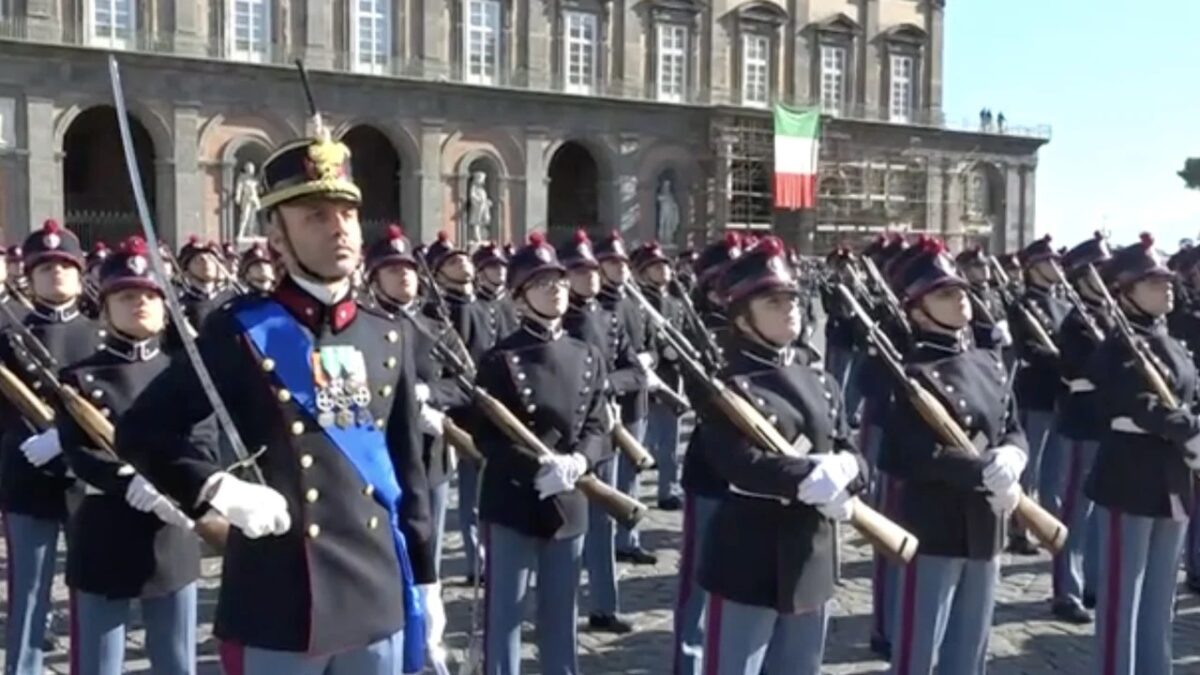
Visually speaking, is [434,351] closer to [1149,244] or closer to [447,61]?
[1149,244]

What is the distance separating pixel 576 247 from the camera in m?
8.02

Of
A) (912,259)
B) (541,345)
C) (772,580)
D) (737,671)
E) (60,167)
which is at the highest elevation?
(60,167)

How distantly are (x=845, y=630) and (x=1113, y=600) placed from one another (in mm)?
1814

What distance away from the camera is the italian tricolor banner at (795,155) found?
41344 millimetres

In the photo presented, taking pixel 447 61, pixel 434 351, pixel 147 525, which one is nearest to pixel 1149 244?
pixel 434 351

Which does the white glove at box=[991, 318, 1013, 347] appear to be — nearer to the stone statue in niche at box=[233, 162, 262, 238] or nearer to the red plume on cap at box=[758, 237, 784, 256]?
the red plume on cap at box=[758, 237, 784, 256]

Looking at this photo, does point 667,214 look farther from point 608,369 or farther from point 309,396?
point 309,396

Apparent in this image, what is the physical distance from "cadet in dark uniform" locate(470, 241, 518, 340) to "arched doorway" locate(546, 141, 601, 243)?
3057 cm

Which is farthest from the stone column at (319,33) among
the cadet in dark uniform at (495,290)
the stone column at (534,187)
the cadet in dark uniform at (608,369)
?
the cadet in dark uniform at (608,369)

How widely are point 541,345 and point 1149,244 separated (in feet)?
9.37

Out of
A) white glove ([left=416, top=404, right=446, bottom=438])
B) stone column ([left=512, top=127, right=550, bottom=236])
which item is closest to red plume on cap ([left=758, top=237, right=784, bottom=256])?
white glove ([left=416, top=404, right=446, bottom=438])

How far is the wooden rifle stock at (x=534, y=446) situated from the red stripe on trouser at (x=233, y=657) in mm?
2263

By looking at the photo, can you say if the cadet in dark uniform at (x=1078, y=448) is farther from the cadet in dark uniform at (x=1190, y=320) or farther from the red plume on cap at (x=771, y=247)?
the red plume on cap at (x=771, y=247)

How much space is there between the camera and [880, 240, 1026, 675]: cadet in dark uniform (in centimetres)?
522
